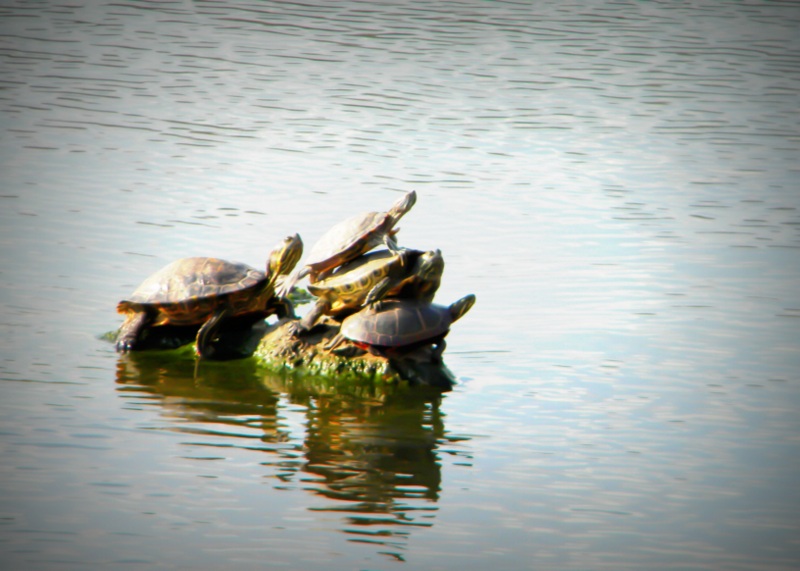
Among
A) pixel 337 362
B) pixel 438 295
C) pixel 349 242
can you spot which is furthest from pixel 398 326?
pixel 438 295

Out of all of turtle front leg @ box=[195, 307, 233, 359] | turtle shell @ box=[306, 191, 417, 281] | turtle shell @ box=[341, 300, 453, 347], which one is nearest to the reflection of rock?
turtle shell @ box=[341, 300, 453, 347]

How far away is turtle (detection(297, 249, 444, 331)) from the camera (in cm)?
873

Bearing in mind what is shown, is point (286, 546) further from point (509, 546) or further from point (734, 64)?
point (734, 64)

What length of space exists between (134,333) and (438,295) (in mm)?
2893

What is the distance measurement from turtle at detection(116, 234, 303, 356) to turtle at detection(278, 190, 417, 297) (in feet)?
0.78

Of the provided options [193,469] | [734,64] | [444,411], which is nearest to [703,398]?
[444,411]

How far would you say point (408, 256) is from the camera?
8.87m

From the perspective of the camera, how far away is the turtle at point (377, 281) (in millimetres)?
8734

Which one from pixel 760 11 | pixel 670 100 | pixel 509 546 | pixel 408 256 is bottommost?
pixel 509 546

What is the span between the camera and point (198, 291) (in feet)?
29.8

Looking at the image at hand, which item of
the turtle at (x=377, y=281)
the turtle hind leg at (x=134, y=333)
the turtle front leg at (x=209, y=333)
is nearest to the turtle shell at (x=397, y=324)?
the turtle at (x=377, y=281)

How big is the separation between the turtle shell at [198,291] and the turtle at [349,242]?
1.25 feet

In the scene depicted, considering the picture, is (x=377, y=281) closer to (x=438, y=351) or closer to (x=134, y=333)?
(x=438, y=351)

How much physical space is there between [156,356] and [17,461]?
2.37 m
